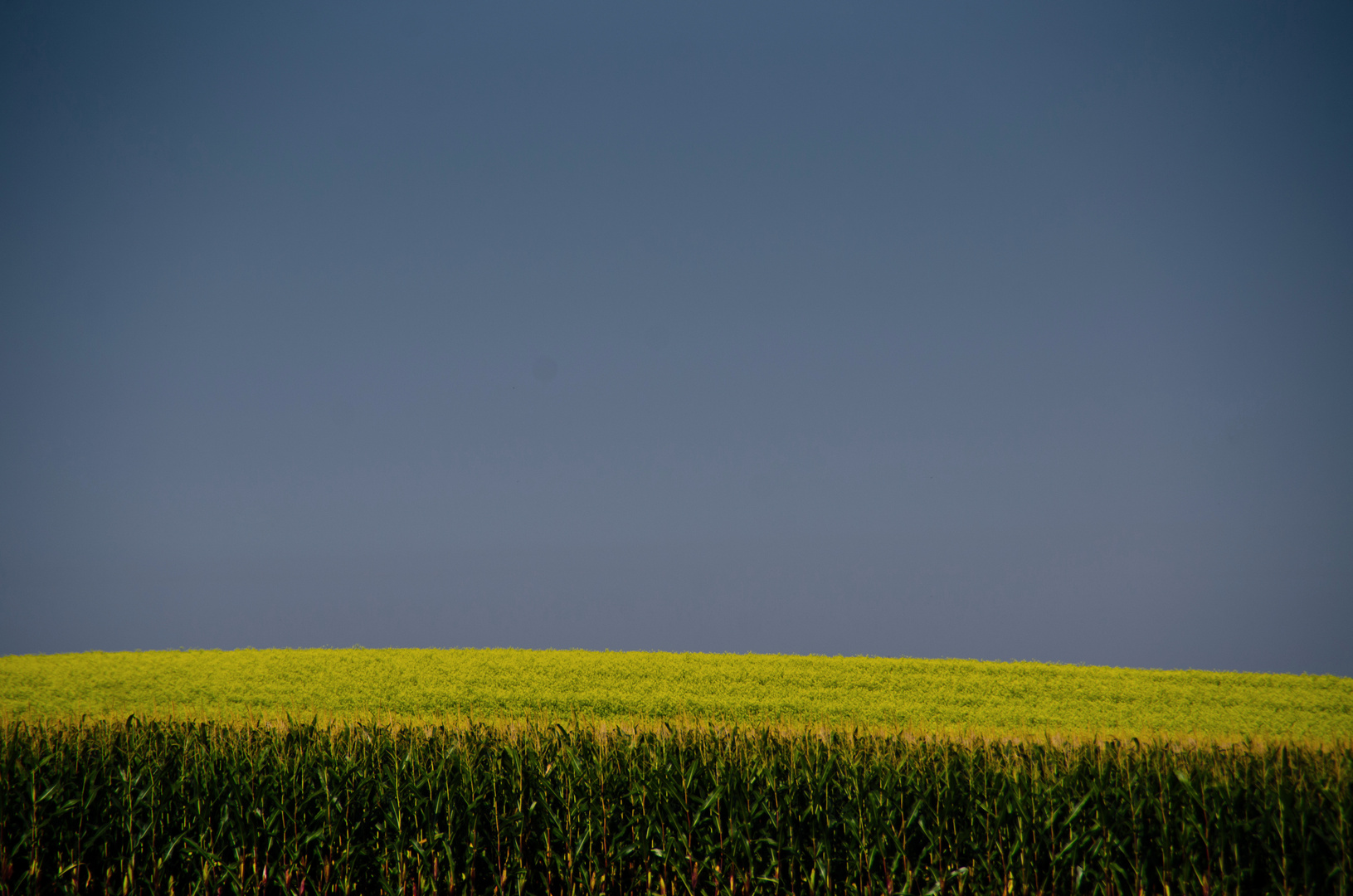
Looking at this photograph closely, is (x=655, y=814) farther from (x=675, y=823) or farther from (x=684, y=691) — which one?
(x=684, y=691)

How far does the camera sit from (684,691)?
22672mm

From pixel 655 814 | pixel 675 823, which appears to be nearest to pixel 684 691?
pixel 655 814

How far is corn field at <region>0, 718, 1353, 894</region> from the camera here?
6570mm

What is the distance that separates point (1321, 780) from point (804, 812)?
4644 mm

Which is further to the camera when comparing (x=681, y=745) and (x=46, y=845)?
(x=681, y=745)

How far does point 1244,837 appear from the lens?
6.43m

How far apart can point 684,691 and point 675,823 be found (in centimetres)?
1596

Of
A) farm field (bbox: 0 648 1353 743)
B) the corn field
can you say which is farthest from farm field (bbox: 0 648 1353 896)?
farm field (bbox: 0 648 1353 743)

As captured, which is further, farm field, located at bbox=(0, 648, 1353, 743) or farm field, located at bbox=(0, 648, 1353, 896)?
farm field, located at bbox=(0, 648, 1353, 743)

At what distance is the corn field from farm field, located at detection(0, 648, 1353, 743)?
33.8ft

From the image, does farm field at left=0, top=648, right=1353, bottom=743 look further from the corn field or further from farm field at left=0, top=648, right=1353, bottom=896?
the corn field

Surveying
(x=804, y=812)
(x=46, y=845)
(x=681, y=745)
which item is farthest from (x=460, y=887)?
(x=46, y=845)

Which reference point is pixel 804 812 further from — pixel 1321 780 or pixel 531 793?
pixel 1321 780

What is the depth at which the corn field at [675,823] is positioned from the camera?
6.57 m
